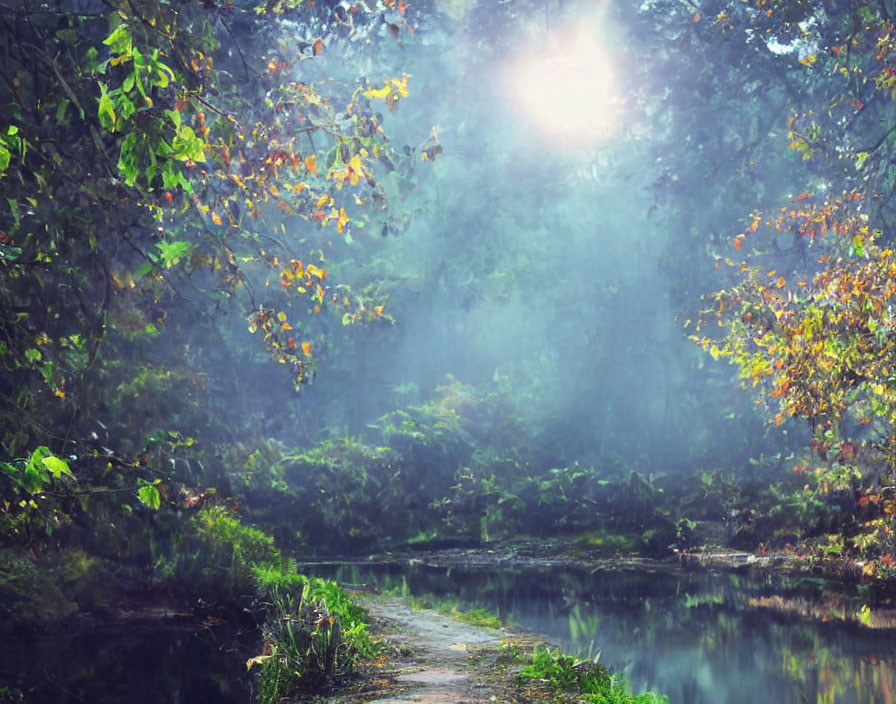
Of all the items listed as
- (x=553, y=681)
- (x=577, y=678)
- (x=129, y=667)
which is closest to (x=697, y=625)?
(x=577, y=678)

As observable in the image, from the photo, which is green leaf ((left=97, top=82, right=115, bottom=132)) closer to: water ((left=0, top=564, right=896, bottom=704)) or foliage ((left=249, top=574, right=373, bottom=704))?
foliage ((left=249, top=574, right=373, bottom=704))

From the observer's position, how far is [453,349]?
147 ft

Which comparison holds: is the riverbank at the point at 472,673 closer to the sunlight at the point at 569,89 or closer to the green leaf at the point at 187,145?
the green leaf at the point at 187,145

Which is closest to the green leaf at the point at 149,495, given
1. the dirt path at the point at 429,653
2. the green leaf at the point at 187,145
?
the green leaf at the point at 187,145

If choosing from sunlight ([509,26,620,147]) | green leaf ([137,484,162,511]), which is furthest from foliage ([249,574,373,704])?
sunlight ([509,26,620,147])

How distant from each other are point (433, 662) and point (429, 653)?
60 cm

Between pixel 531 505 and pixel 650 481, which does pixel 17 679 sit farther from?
pixel 650 481

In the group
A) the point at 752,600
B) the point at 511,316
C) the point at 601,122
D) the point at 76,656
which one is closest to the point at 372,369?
the point at 511,316

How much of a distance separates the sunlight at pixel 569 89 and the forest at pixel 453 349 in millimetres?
128

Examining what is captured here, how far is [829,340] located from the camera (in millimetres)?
12883

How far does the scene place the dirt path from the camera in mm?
9312

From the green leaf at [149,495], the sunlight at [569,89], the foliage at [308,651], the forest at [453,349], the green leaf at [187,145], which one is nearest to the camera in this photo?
the green leaf at [187,145]

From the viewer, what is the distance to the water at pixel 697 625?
518 inches

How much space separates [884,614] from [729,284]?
56.5 ft
